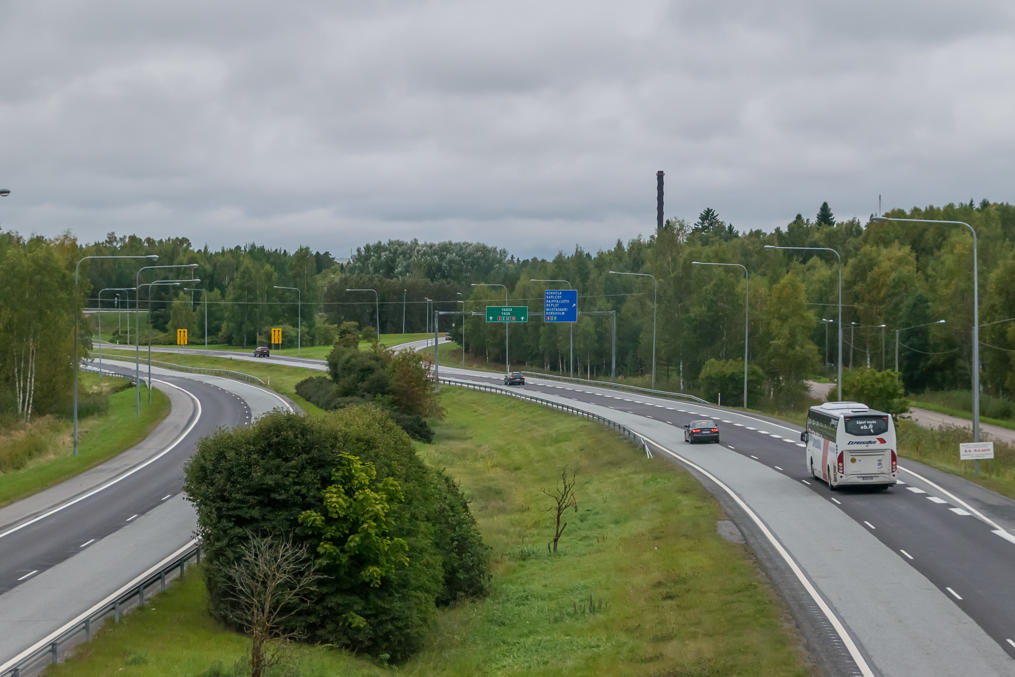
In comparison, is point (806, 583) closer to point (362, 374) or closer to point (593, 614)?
point (593, 614)

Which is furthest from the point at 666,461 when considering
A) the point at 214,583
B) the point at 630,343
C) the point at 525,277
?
the point at 525,277

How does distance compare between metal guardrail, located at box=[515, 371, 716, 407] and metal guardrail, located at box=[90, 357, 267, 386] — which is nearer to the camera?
metal guardrail, located at box=[515, 371, 716, 407]

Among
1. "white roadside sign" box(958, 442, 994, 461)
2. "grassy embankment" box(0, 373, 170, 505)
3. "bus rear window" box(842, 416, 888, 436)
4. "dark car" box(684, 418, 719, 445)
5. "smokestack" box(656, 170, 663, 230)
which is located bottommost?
"grassy embankment" box(0, 373, 170, 505)

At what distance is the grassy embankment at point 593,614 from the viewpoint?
20531mm

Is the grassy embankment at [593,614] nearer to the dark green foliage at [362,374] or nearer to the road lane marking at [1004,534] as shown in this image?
the road lane marking at [1004,534]

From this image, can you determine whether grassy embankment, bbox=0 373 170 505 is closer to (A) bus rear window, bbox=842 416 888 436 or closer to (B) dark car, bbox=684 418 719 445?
(B) dark car, bbox=684 418 719 445

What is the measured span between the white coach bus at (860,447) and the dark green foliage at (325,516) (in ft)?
54.4

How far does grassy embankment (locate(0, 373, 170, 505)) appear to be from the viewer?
160 ft

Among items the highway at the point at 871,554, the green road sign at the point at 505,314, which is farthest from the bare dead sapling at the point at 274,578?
the green road sign at the point at 505,314

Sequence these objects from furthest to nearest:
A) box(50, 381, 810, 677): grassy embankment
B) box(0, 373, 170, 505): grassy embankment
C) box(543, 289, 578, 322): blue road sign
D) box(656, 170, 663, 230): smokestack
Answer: box(656, 170, 663, 230): smokestack, box(543, 289, 578, 322): blue road sign, box(0, 373, 170, 505): grassy embankment, box(50, 381, 810, 677): grassy embankment

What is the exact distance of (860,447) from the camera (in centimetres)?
3572

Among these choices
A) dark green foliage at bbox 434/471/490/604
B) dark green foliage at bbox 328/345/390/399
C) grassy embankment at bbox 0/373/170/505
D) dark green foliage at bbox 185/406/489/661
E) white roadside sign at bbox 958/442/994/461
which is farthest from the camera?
dark green foliage at bbox 328/345/390/399

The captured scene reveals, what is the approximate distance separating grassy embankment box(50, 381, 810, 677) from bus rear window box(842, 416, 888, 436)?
5180 mm

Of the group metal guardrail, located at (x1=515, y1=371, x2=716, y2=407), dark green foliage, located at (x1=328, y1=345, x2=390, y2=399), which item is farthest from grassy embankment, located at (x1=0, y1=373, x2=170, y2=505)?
metal guardrail, located at (x1=515, y1=371, x2=716, y2=407)
